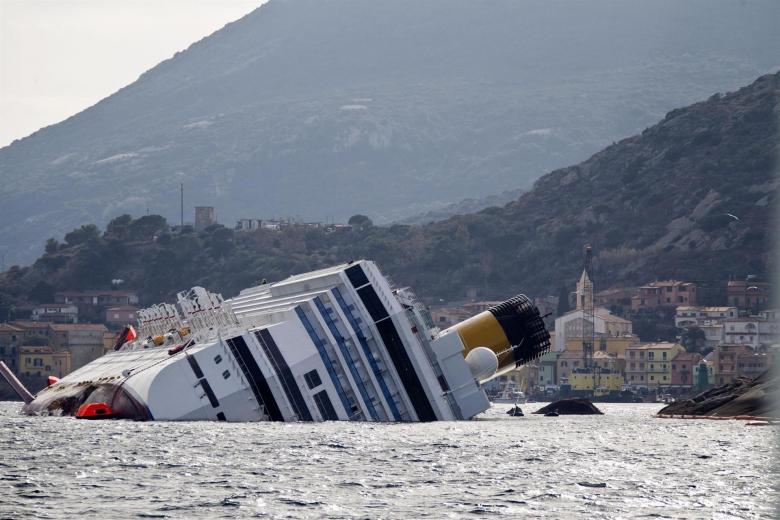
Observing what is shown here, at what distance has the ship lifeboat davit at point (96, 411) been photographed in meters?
99.2

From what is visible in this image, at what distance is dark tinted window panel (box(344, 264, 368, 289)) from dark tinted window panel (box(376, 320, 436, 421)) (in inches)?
98.3

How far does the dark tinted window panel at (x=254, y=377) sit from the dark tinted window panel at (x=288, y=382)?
2.61 ft

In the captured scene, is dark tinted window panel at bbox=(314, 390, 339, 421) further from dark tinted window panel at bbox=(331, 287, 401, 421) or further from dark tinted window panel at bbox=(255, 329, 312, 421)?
dark tinted window panel at bbox=(331, 287, 401, 421)

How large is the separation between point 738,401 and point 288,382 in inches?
1301

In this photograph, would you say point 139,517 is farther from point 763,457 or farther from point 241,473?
point 763,457

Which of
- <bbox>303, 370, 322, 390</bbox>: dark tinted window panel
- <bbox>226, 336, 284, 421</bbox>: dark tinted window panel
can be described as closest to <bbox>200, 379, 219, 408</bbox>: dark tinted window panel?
<bbox>226, 336, 284, 421</bbox>: dark tinted window panel

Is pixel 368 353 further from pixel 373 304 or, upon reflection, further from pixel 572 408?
pixel 572 408

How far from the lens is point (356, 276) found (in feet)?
306

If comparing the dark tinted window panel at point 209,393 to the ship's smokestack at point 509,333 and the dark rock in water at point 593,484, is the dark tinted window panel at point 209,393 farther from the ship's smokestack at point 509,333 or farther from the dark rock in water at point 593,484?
the dark rock in water at point 593,484

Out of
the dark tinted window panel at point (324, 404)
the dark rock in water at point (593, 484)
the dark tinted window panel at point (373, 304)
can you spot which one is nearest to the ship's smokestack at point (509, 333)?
the dark tinted window panel at point (373, 304)

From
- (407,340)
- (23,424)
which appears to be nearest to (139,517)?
(407,340)

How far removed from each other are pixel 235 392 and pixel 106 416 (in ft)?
40.7

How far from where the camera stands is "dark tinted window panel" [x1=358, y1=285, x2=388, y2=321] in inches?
3634

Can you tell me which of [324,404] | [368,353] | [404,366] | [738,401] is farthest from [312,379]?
[738,401]
